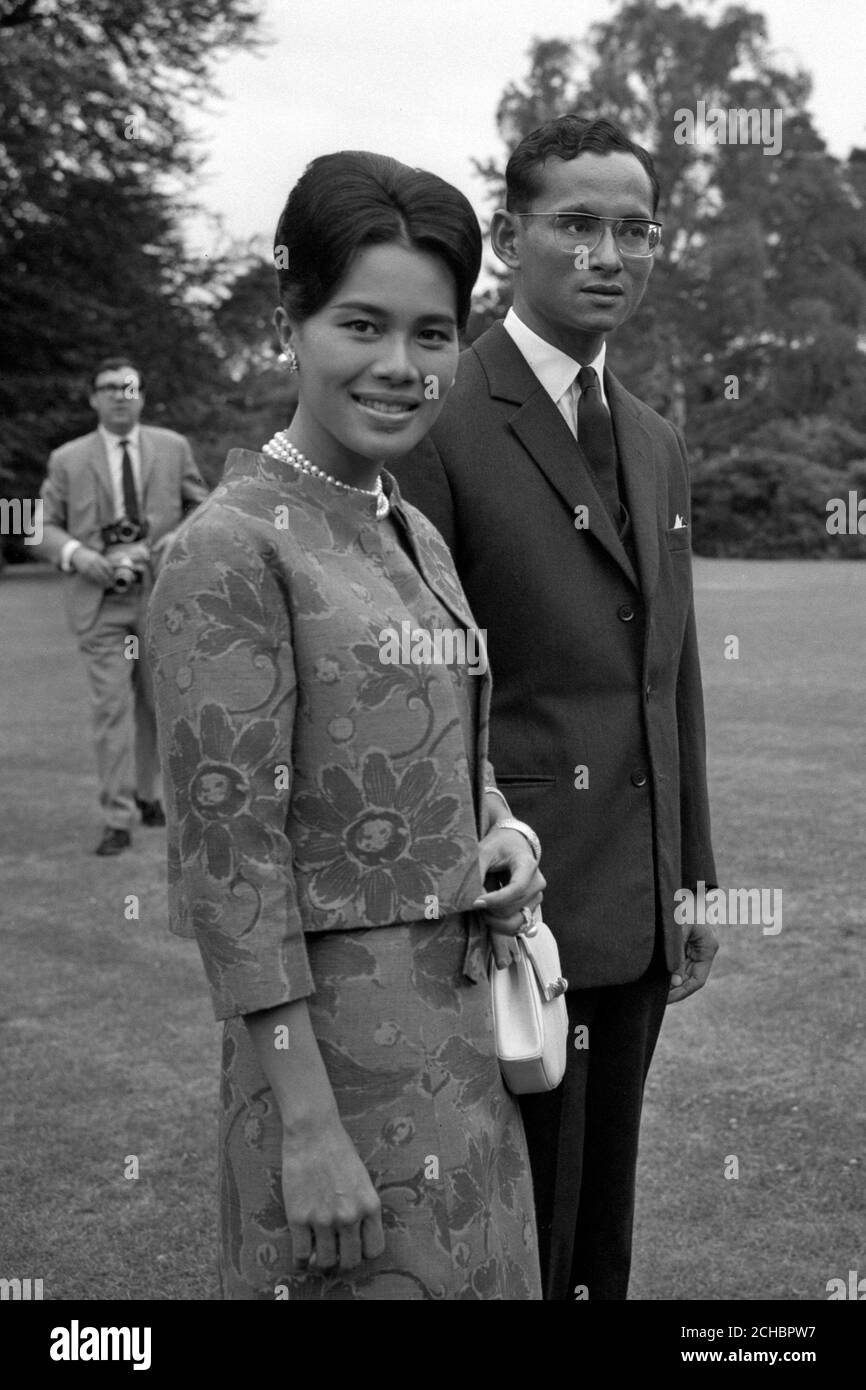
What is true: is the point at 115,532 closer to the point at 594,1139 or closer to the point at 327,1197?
the point at 594,1139

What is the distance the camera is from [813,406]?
178ft

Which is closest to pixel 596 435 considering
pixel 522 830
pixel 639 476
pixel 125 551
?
pixel 639 476

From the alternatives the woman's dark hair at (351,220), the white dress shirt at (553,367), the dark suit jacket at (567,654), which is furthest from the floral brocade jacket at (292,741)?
the white dress shirt at (553,367)

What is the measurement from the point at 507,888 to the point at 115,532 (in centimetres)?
651

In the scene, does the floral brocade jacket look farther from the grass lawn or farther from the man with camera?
the man with camera

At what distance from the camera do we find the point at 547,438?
9.45ft

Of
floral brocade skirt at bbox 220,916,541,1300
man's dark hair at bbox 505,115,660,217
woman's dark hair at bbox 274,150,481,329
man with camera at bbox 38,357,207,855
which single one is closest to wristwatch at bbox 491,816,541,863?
floral brocade skirt at bbox 220,916,541,1300

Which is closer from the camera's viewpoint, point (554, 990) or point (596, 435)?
point (554, 990)

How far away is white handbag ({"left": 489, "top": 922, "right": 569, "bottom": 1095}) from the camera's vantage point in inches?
88.5
